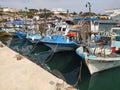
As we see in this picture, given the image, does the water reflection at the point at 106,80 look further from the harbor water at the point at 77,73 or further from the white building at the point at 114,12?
the white building at the point at 114,12

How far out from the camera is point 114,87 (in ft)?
40.6

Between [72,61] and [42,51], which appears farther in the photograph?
[42,51]

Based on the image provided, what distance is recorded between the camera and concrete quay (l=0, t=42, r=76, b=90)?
29.9ft

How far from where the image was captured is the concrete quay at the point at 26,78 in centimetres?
912

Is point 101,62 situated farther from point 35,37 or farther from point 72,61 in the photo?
point 35,37

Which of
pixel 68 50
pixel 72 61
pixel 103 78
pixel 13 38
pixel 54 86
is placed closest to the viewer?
pixel 54 86

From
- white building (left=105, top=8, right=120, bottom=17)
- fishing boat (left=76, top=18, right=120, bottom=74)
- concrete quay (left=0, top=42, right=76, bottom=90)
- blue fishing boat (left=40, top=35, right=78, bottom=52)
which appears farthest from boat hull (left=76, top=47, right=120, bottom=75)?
white building (left=105, top=8, right=120, bottom=17)

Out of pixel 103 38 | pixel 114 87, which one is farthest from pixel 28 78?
pixel 103 38

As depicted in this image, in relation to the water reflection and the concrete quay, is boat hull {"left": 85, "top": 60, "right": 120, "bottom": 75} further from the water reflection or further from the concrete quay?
the concrete quay

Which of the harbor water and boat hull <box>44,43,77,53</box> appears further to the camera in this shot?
boat hull <box>44,43,77,53</box>

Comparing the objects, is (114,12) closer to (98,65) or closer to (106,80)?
(98,65)

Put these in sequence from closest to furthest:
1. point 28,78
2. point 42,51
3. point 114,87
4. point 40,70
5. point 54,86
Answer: point 54,86 → point 28,78 → point 40,70 → point 114,87 → point 42,51

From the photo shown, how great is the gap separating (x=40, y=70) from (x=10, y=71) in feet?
5.92

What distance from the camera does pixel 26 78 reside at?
10461 millimetres
